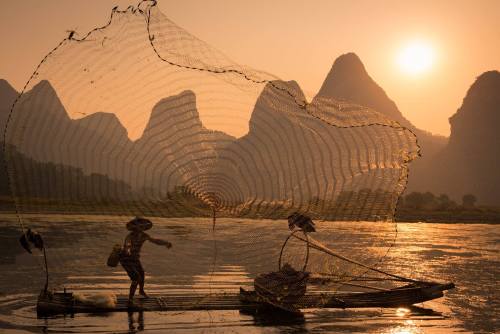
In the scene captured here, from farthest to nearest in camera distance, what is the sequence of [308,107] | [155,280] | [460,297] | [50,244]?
[50,244] → [155,280] → [460,297] → [308,107]

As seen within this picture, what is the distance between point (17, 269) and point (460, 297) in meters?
12.1

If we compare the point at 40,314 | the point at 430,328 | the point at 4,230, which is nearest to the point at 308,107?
the point at 430,328

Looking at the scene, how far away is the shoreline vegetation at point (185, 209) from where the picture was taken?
1395 cm

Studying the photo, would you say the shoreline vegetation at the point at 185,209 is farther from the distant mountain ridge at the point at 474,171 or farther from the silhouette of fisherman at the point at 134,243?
the distant mountain ridge at the point at 474,171

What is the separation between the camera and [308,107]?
1209 centimetres

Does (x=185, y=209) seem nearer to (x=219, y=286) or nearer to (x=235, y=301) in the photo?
(x=235, y=301)

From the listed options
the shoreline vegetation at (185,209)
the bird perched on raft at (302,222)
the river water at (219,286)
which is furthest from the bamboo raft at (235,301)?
the shoreline vegetation at (185,209)

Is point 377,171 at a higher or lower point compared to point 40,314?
higher

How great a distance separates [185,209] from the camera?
1443cm

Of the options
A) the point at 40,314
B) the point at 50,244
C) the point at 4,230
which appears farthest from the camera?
the point at 4,230

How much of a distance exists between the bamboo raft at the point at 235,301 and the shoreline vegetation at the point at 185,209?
5.19ft

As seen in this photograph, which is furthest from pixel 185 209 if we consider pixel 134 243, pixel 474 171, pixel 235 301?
pixel 474 171

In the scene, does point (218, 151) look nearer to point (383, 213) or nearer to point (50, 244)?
point (383, 213)

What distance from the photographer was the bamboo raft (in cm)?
1305
